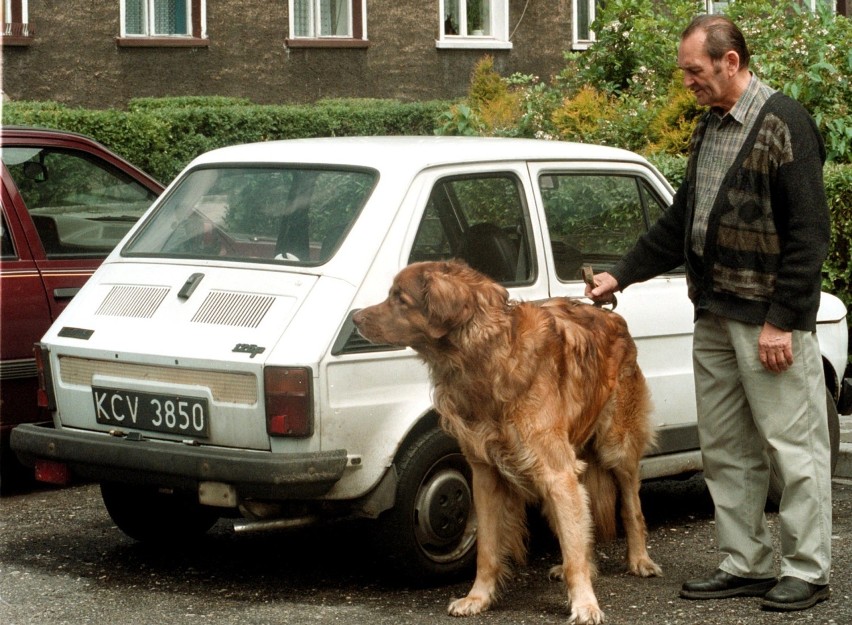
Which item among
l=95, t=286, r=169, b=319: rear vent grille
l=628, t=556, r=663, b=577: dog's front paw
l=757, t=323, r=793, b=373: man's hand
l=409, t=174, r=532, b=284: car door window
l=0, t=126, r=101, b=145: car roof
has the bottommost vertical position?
l=628, t=556, r=663, b=577: dog's front paw

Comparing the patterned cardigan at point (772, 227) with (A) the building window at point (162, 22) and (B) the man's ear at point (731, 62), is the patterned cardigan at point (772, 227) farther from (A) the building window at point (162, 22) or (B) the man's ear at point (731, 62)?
(A) the building window at point (162, 22)

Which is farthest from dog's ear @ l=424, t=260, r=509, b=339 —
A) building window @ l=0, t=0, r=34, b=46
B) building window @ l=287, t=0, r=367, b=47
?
building window @ l=287, t=0, r=367, b=47

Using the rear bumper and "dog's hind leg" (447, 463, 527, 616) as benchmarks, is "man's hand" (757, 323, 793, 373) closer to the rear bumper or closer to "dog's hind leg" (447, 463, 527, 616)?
"dog's hind leg" (447, 463, 527, 616)

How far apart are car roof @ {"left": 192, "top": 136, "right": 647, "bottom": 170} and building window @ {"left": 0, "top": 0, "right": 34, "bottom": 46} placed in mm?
13099

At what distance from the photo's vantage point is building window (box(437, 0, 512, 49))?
22.9 metres

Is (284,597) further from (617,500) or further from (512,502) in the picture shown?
(617,500)

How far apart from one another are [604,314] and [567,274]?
1.66 ft

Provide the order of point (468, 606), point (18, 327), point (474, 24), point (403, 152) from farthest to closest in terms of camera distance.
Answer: point (474, 24), point (18, 327), point (403, 152), point (468, 606)

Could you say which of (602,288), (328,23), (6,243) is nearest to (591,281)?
(602,288)

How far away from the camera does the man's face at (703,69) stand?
540 centimetres

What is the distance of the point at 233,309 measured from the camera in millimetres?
5684

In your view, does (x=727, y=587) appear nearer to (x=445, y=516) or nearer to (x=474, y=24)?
(x=445, y=516)

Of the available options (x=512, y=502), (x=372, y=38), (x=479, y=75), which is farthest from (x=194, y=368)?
(x=372, y=38)

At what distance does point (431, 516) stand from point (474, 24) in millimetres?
18574
